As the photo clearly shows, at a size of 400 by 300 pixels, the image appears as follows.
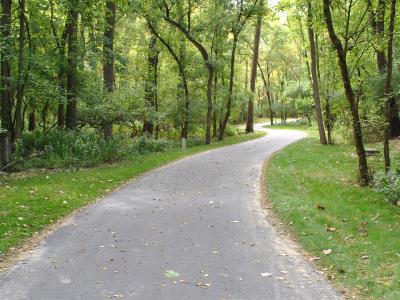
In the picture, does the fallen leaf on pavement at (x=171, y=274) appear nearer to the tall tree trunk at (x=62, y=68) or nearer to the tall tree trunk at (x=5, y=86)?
the tall tree trunk at (x=5, y=86)

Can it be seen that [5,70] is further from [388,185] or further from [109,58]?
[388,185]

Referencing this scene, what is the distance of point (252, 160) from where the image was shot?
18750 mm

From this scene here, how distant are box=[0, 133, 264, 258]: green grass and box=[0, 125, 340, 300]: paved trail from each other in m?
0.54

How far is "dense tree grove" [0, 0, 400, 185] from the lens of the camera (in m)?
14.3

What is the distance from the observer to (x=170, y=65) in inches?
1203

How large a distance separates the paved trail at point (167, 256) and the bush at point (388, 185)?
10.1 feet

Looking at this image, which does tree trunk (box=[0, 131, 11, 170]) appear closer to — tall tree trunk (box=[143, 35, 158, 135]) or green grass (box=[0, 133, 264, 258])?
green grass (box=[0, 133, 264, 258])

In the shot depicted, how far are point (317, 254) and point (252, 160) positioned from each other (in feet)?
38.7

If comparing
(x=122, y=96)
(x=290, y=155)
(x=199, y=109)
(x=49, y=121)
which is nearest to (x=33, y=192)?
(x=122, y=96)

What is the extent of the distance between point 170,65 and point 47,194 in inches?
823

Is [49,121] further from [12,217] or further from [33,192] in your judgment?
[12,217]

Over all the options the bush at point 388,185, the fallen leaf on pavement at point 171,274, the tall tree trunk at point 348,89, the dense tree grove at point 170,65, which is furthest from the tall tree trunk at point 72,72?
the fallen leaf on pavement at point 171,274

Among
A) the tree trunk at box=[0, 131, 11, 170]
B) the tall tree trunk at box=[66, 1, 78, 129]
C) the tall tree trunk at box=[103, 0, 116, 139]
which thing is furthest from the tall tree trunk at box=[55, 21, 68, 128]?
the tree trunk at box=[0, 131, 11, 170]

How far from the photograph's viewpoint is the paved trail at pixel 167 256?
18.2 feet
